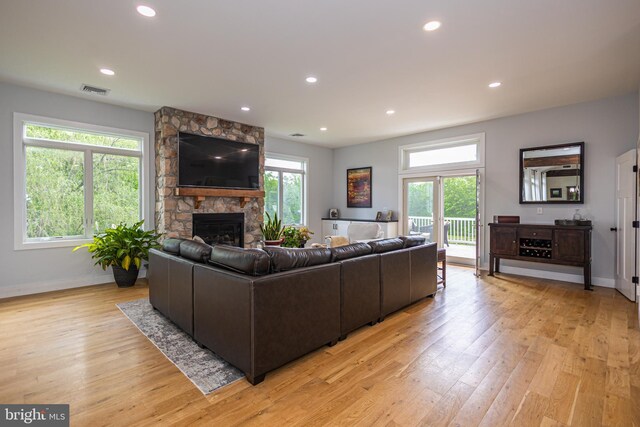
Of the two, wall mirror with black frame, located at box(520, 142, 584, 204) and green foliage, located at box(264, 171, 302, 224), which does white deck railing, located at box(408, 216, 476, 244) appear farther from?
green foliage, located at box(264, 171, 302, 224)

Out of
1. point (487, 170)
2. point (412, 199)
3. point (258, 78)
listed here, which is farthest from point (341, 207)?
point (258, 78)

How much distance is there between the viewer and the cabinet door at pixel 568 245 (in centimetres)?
452

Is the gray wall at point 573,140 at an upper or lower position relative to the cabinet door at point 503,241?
upper

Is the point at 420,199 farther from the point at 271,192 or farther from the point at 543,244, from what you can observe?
the point at 271,192

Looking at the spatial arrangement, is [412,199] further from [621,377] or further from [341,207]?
[621,377]

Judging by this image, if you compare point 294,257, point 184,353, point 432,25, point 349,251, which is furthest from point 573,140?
point 184,353

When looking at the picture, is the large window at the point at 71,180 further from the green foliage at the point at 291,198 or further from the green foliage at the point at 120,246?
the green foliage at the point at 291,198

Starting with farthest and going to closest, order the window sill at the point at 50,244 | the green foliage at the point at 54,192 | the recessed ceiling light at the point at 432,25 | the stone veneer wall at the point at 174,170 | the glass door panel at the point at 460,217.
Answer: the glass door panel at the point at 460,217 < the stone veneer wall at the point at 174,170 < the green foliage at the point at 54,192 < the window sill at the point at 50,244 < the recessed ceiling light at the point at 432,25

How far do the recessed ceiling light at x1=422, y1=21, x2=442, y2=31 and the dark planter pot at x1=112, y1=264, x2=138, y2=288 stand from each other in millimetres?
4971

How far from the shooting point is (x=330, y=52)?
321 cm

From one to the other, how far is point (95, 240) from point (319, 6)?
455 cm

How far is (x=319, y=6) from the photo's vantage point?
2469 mm

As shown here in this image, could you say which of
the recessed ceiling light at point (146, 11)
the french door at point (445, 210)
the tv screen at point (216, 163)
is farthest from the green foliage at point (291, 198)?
the recessed ceiling light at point (146, 11)

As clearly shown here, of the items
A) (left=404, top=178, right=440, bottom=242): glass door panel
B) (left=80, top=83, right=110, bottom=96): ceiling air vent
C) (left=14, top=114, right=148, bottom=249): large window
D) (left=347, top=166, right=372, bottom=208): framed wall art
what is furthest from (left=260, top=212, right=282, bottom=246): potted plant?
(left=80, top=83, right=110, bottom=96): ceiling air vent
